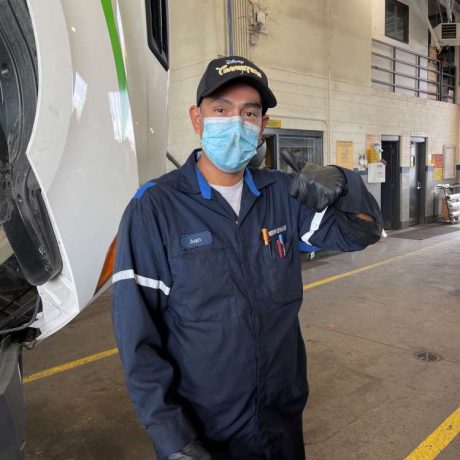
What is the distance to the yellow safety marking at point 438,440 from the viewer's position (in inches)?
106

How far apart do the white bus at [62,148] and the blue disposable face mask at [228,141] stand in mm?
367

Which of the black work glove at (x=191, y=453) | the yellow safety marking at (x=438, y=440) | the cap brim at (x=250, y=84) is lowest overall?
the yellow safety marking at (x=438, y=440)

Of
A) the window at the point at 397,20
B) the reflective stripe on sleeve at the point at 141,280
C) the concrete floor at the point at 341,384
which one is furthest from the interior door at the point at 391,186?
the reflective stripe on sleeve at the point at 141,280

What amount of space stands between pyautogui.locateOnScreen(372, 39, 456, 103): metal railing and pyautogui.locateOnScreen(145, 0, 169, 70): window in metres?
9.33

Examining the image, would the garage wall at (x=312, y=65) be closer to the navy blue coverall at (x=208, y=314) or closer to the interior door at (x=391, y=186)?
the interior door at (x=391, y=186)

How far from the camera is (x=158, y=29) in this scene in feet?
7.04

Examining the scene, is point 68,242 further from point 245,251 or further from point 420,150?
point 420,150

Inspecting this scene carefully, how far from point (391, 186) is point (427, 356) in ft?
26.6

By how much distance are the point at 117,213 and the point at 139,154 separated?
33 centimetres

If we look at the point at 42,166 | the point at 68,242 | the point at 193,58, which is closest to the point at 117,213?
the point at 68,242

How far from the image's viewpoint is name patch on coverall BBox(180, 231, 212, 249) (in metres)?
1.49

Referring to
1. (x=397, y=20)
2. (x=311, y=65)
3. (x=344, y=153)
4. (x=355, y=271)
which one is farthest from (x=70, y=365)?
(x=397, y=20)

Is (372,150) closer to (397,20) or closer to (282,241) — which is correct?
(397,20)

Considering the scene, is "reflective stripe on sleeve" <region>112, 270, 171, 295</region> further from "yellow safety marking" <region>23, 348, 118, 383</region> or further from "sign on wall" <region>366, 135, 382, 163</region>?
"sign on wall" <region>366, 135, 382, 163</region>
